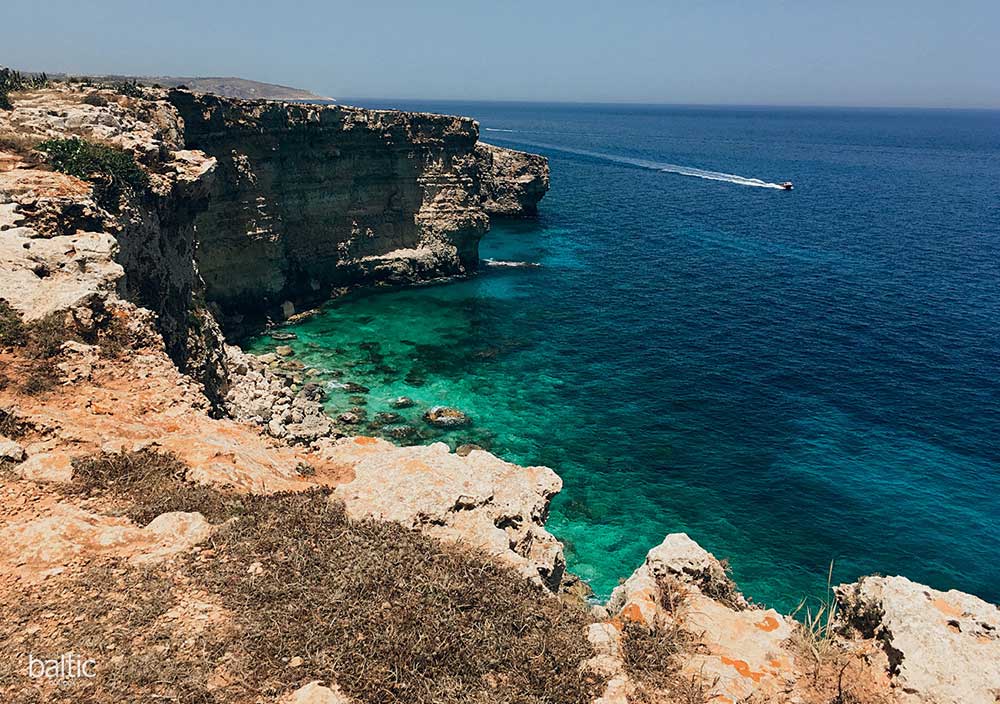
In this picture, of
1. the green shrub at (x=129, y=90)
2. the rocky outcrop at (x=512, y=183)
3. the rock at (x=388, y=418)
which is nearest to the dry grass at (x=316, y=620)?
the rock at (x=388, y=418)

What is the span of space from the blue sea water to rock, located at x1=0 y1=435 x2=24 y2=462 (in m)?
21.5

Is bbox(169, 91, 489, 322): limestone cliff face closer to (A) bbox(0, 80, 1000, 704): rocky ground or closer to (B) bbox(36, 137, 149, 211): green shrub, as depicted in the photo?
(B) bbox(36, 137, 149, 211): green shrub

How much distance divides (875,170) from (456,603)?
511 feet

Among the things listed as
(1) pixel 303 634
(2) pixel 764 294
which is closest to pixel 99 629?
(1) pixel 303 634

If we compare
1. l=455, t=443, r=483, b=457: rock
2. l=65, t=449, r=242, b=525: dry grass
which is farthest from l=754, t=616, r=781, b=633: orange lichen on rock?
l=455, t=443, r=483, b=457: rock

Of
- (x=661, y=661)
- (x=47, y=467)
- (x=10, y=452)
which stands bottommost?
(x=661, y=661)

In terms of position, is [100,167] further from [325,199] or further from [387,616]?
[325,199]

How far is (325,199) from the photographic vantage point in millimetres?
55875

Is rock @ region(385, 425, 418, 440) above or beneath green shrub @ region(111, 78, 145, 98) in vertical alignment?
beneath

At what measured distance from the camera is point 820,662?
10180 mm

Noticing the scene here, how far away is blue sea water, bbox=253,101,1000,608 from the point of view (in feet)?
94.8

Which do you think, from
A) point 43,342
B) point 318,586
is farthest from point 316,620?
point 43,342

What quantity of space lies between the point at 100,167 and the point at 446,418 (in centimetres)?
2194

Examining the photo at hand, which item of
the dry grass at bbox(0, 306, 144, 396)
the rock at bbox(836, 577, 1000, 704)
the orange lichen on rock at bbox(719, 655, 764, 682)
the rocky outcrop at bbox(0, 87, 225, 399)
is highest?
the rocky outcrop at bbox(0, 87, 225, 399)
